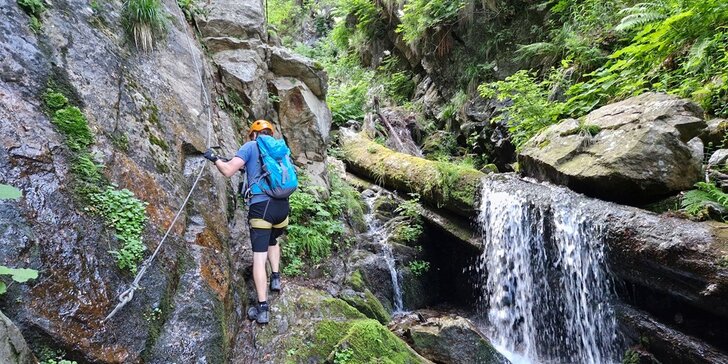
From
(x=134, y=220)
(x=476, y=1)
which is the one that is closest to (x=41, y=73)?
(x=134, y=220)

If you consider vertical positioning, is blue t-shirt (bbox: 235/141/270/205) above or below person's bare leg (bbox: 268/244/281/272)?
above

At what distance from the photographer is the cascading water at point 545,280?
5648 mm

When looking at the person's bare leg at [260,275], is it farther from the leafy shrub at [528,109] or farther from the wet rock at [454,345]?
the leafy shrub at [528,109]

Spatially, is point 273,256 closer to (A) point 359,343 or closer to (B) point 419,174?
(A) point 359,343

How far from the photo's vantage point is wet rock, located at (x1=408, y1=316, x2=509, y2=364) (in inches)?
202

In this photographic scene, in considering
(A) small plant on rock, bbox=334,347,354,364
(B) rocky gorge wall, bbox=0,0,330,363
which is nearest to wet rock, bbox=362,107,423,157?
(B) rocky gorge wall, bbox=0,0,330,363

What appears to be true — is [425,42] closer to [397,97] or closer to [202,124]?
[397,97]

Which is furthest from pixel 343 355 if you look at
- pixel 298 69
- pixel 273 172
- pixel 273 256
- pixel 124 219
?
pixel 298 69

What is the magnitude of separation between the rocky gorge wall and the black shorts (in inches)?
15.6

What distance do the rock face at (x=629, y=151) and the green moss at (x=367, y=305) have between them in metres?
3.55

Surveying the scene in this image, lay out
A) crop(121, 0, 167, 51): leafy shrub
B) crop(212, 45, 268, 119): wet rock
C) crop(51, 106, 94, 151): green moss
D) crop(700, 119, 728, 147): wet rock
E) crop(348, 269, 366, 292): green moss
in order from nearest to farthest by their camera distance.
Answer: crop(51, 106, 94, 151): green moss
crop(121, 0, 167, 51): leafy shrub
crop(700, 119, 728, 147): wet rock
crop(348, 269, 366, 292): green moss
crop(212, 45, 268, 119): wet rock

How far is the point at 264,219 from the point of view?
4.32 metres

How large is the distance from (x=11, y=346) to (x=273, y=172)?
2.52 m

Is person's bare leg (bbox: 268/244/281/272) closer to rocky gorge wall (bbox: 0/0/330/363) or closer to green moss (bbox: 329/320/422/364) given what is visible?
rocky gorge wall (bbox: 0/0/330/363)
